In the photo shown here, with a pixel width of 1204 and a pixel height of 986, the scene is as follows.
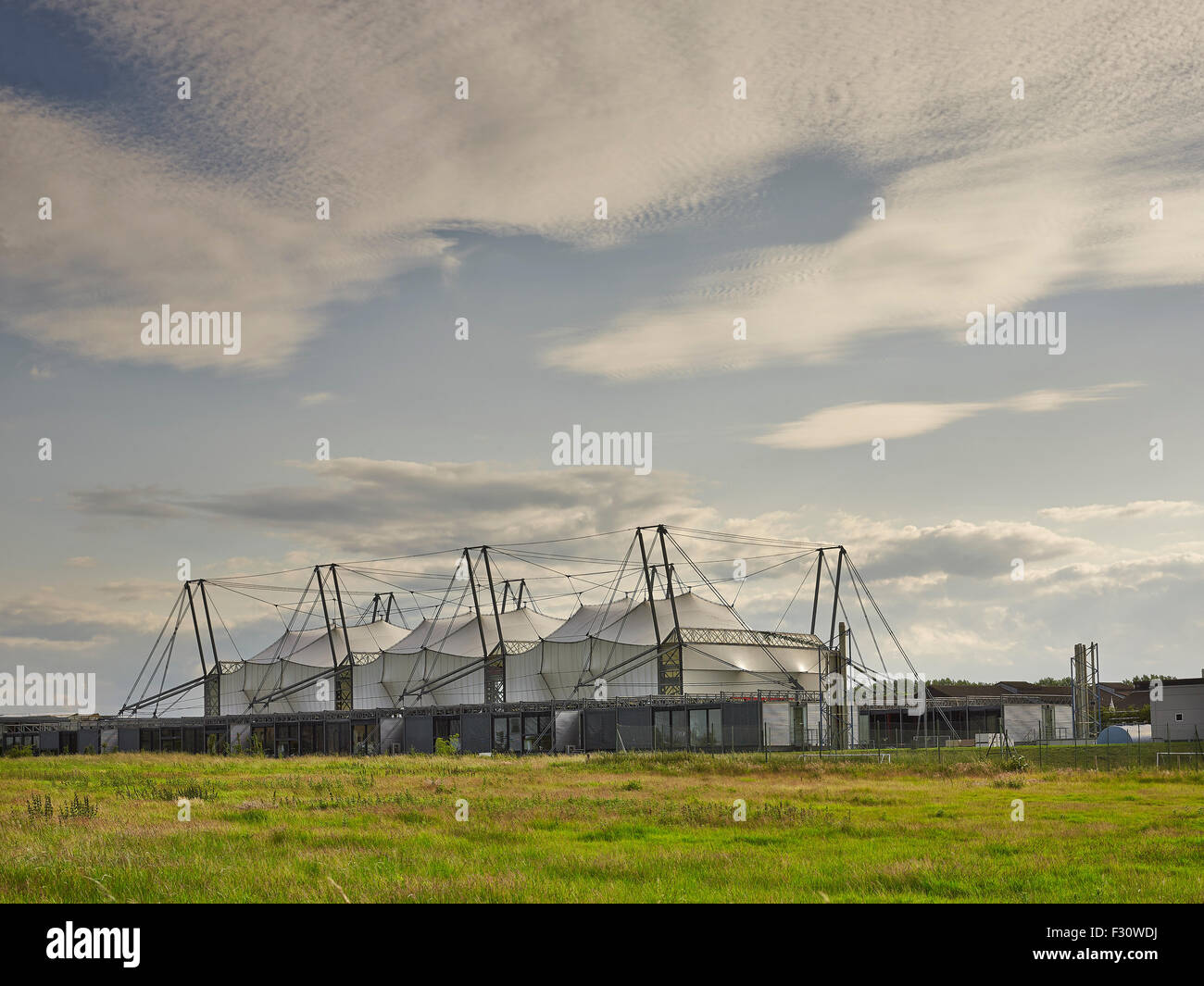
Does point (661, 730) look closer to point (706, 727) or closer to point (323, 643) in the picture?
point (706, 727)

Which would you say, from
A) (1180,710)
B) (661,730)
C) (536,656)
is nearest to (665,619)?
(536,656)

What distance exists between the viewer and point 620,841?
22.8 meters

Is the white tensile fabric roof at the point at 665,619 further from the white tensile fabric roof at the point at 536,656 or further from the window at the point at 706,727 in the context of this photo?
the window at the point at 706,727

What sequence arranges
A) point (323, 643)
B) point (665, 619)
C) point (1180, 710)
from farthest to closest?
point (323, 643)
point (665, 619)
point (1180, 710)

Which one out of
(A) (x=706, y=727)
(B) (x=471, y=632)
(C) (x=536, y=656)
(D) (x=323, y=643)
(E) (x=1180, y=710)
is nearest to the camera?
(E) (x=1180, y=710)

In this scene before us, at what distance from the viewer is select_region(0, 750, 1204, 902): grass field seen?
54.5 feet

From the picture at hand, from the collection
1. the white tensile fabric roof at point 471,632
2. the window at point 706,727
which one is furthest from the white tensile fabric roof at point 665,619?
the white tensile fabric roof at point 471,632

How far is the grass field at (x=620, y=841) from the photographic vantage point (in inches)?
654

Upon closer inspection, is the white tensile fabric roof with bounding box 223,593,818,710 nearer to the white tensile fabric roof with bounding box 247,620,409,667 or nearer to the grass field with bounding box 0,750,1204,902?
the white tensile fabric roof with bounding box 247,620,409,667

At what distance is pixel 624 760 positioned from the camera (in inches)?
2226
